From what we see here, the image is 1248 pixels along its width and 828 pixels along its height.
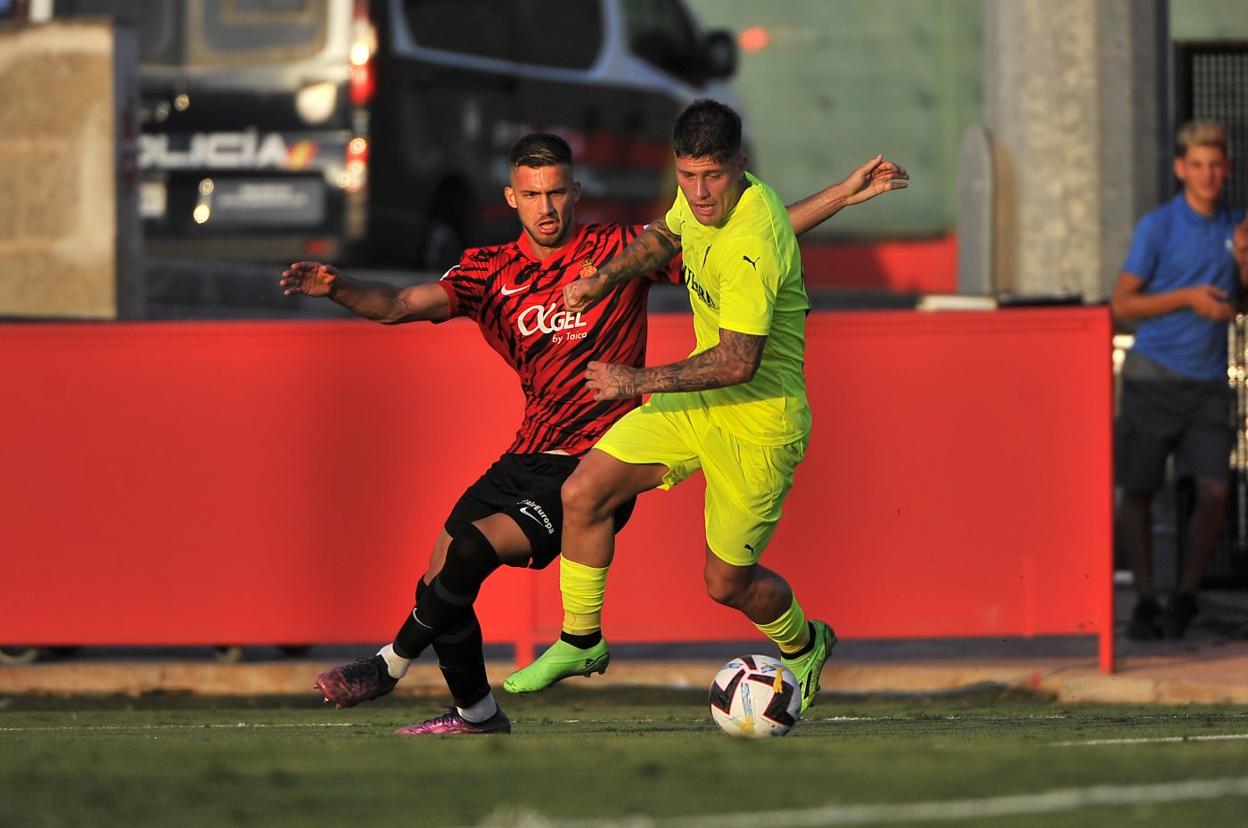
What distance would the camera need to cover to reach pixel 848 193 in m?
7.96

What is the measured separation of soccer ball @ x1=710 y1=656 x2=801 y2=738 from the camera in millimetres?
7445

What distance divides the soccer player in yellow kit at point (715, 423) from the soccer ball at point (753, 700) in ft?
1.10

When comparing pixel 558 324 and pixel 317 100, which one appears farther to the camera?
pixel 317 100

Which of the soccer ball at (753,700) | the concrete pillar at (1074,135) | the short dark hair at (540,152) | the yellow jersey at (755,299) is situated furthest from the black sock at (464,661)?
the concrete pillar at (1074,135)

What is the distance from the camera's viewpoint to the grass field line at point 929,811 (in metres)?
5.18

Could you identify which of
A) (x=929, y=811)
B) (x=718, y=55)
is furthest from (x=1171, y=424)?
(x=718, y=55)

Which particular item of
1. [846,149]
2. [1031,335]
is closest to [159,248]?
[1031,335]

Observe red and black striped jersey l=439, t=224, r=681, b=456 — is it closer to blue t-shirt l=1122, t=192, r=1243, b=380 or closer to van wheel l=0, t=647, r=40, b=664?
van wheel l=0, t=647, r=40, b=664

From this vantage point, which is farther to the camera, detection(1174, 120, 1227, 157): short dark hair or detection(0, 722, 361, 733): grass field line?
detection(1174, 120, 1227, 157): short dark hair

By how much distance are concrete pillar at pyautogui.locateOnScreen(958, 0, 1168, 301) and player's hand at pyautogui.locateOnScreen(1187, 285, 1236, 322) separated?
12.3 feet

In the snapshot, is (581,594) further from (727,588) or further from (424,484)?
(424,484)

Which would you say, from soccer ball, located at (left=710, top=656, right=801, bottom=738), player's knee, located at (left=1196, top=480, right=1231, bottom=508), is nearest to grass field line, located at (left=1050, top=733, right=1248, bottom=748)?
soccer ball, located at (left=710, top=656, right=801, bottom=738)

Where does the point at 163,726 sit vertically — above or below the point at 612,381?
below

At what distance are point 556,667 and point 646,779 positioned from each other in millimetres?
1852
